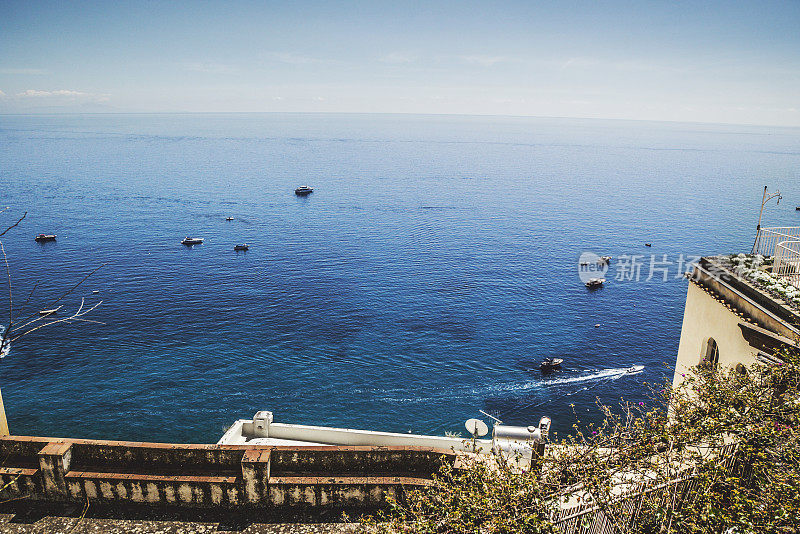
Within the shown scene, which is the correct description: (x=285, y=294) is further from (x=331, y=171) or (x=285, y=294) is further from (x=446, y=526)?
(x=331, y=171)

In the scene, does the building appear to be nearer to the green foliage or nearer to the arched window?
the arched window

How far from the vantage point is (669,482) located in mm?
9492

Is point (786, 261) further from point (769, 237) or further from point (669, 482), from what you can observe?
point (669, 482)

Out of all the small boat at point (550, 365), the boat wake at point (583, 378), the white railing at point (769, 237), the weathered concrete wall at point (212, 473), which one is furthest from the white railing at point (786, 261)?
the small boat at point (550, 365)

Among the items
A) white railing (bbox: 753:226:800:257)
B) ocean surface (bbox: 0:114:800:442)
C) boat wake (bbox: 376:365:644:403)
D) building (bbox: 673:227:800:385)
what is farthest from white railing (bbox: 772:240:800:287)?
boat wake (bbox: 376:365:644:403)

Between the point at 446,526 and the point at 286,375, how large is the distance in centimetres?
3328

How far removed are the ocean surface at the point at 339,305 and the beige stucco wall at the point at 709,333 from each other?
16.3 metres

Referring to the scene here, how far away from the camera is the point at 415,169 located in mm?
177375

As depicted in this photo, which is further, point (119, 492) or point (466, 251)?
point (466, 251)

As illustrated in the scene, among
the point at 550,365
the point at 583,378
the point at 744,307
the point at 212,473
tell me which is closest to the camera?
the point at 212,473

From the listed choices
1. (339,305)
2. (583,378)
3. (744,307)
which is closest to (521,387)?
(583,378)

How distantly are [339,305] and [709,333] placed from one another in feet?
137

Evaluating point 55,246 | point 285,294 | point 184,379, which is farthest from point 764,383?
point 55,246

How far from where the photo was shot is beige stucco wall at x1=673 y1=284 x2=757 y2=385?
15219 millimetres
